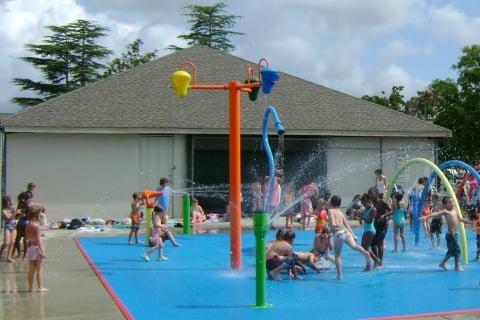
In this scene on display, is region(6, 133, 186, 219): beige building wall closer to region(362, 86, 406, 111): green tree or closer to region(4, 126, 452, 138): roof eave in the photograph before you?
region(4, 126, 452, 138): roof eave

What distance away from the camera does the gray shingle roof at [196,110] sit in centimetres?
2272

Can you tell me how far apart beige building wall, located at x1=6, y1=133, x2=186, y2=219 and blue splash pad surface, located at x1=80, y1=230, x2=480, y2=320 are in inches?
301

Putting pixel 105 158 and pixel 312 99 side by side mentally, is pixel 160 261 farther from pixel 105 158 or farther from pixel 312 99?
pixel 312 99

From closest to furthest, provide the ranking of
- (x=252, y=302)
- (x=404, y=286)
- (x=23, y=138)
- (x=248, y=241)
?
(x=252, y=302), (x=404, y=286), (x=248, y=241), (x=23, y=138)

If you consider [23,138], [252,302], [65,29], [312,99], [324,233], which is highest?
[65,29]

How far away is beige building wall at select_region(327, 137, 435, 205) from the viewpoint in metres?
24.6

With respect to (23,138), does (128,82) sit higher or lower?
higher

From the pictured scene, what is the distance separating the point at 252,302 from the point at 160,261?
462 cm

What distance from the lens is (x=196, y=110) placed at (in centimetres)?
2444

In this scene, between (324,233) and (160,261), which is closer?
(324,233)

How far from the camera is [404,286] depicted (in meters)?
10.7

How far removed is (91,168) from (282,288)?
13.7m

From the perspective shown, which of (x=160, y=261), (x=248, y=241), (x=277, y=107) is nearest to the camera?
(x=160, y=261)

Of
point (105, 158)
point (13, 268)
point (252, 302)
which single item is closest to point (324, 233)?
point (252, 302)
